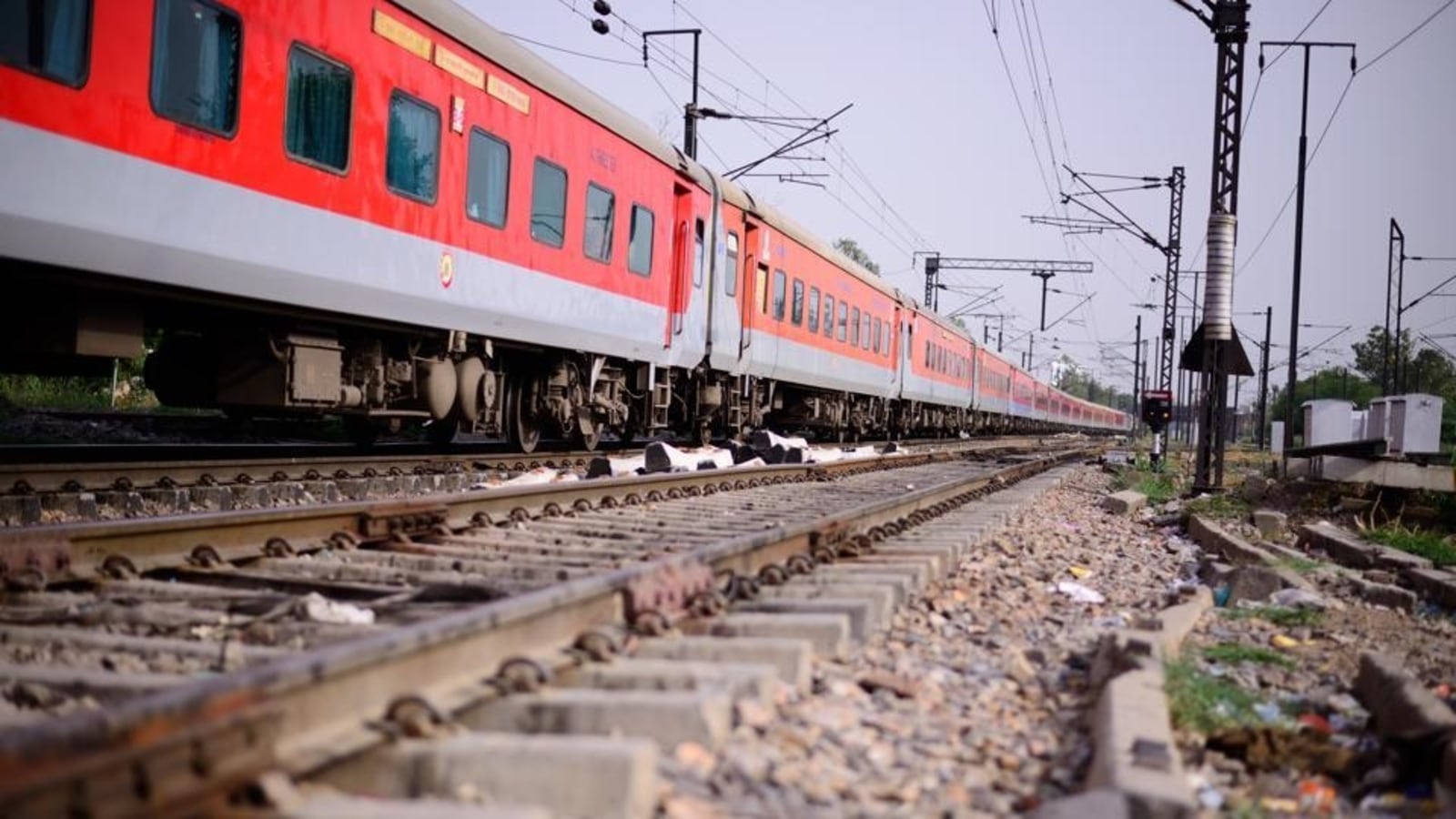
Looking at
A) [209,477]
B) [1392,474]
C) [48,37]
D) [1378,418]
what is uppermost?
[48,37]

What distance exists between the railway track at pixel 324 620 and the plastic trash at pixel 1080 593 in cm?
85

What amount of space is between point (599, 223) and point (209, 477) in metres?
5.24

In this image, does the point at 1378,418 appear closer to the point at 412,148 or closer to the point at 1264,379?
the point at 412,148

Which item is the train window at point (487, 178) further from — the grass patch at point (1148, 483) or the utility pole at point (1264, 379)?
the utility pole at point (1264, 379)

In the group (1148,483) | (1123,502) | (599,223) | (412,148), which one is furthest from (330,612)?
(1148,483)

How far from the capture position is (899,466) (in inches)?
661

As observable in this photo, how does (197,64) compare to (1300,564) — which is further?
(1300,564)

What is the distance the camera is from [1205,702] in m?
4.07

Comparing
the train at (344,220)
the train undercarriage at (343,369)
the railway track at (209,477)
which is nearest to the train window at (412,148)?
the train at (344,220)

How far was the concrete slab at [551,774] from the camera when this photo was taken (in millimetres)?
2535

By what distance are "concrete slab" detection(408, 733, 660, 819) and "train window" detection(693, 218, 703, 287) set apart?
42.8ft

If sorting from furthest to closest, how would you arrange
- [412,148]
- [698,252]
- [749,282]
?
[749,282], [698,252], [412,148]

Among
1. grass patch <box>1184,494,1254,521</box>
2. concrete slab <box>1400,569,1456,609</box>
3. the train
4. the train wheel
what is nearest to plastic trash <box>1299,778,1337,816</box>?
concrete slab <box>1400,569,1456,609</box>

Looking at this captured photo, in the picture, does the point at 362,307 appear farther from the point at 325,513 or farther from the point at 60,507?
the point at 325,513
